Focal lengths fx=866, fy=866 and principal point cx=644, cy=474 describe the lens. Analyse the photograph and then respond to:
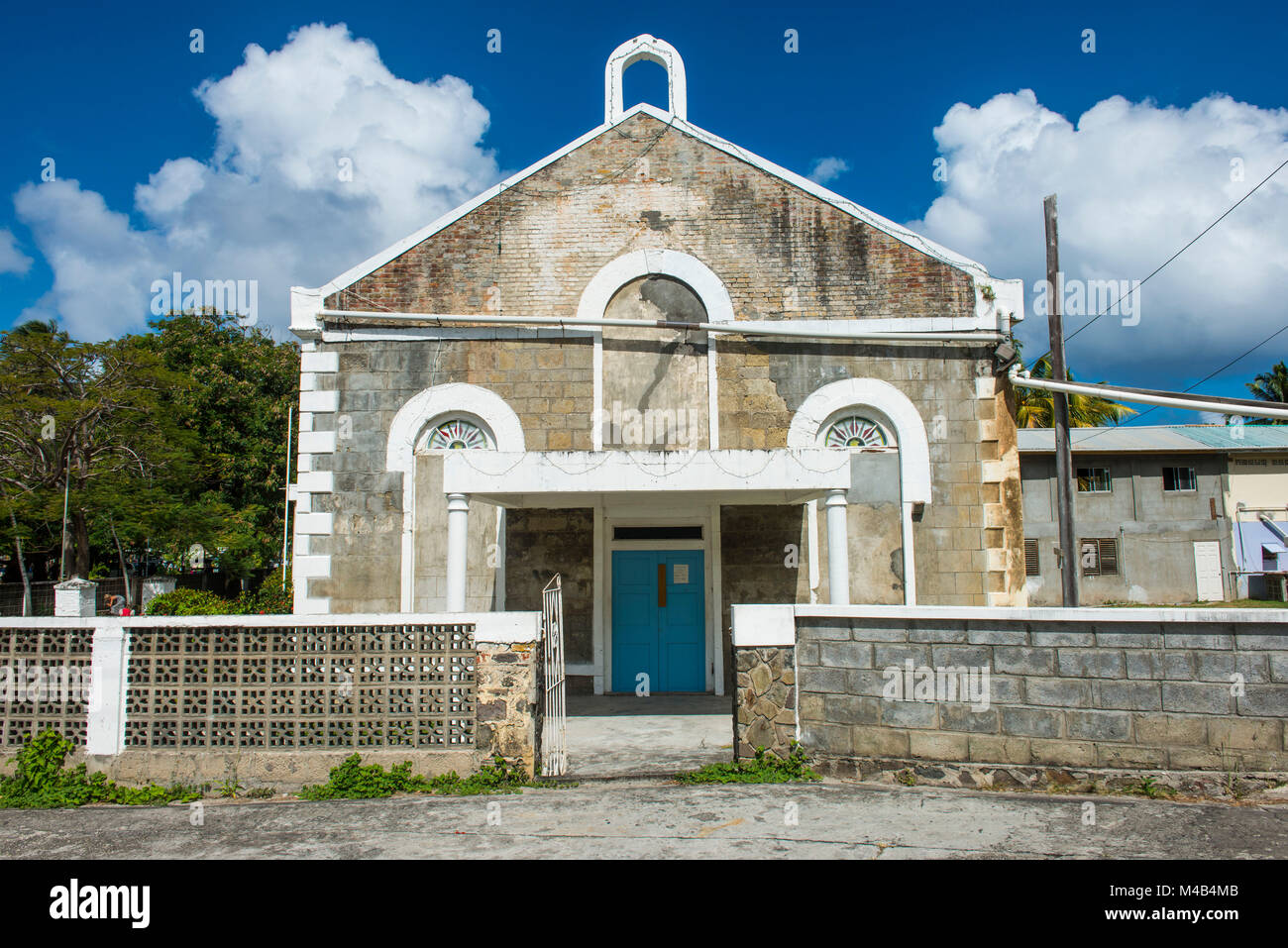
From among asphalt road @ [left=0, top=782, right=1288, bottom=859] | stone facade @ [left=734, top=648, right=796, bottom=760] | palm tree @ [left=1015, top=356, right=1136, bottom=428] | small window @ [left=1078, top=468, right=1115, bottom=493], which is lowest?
asphalt road @ [left=0, top=782, right=1288, bottom=859]

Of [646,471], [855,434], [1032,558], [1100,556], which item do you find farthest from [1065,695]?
[1100,556]

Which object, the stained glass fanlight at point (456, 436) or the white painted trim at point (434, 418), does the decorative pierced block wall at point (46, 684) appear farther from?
the stained glass fanlight at point (456, 436)

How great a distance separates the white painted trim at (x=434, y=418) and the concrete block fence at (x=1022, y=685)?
5.25 m

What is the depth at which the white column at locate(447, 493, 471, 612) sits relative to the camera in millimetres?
9961

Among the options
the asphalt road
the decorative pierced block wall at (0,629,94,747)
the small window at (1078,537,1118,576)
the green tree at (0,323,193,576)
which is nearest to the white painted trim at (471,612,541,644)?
the asphalt road

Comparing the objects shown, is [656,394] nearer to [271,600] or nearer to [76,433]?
[271,600]

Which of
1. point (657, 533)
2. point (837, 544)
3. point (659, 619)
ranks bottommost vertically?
point (659, 619)

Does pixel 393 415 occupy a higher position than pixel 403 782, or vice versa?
pixel 393 415

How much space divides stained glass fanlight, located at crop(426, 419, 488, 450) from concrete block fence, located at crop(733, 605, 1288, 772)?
5.47 meters

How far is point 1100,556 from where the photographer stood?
2980cm

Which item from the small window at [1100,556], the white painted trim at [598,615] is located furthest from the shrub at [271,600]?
the small window at [1100,556]

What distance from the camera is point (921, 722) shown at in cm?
714

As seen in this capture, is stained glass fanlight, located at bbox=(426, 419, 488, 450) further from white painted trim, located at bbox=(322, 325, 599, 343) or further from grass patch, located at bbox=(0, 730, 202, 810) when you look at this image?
grass patch, located at bbox=(0, 730, 202, 810)

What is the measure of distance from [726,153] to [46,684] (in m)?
10.2
